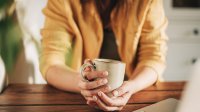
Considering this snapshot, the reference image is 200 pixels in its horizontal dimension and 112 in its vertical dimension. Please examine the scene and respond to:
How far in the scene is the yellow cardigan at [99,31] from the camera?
3.37 feet

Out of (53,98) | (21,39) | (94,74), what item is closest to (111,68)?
(94,74)

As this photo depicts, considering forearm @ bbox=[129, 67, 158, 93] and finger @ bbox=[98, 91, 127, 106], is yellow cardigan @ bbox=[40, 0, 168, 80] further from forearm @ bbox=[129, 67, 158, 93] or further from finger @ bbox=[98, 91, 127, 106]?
finger @ bbox=[98, 91, 127, 106]

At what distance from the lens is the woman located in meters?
1.00

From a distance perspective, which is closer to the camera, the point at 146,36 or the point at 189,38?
the point at 146,36

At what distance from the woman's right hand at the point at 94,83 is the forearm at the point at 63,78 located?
0.13m

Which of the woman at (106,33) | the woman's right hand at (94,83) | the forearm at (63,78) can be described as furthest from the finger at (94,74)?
the woman at (106,33)

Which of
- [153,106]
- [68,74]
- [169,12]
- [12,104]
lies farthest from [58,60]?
[169,12]

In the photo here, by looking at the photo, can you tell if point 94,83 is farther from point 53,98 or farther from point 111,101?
point 53,98

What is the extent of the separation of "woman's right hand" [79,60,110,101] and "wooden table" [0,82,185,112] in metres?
0.05

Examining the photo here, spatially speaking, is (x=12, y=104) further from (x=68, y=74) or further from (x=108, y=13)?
(x=108, y=13)

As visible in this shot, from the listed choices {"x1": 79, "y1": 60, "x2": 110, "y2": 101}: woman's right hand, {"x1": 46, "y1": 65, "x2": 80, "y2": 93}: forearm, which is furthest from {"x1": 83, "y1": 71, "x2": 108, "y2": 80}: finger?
{"x1": 46, "y1": 65, "x2": 80, "y2": 93}: forearm

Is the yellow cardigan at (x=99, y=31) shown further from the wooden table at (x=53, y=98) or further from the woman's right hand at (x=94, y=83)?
the woman's right hand at (x=94, y=83)

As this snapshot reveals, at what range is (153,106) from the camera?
69 cm

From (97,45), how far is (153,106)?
446mm
